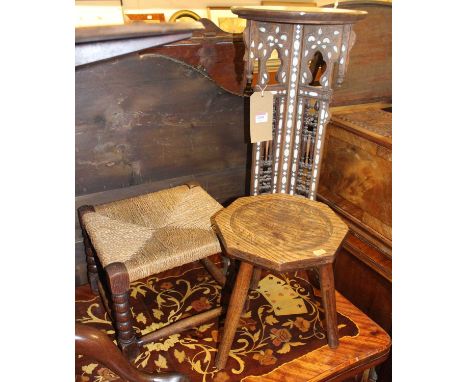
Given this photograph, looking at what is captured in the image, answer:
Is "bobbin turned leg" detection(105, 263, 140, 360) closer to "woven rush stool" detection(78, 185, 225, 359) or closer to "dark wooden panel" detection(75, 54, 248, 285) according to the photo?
"woven rush stool" detection(78, 185, 225, 359)

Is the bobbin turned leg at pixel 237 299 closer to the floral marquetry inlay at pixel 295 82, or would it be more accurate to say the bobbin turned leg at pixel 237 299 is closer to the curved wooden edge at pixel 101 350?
the curved wooden edge at pixel 101 350

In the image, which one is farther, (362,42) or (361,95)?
(361,95)

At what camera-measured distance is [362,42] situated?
1901 millimetres

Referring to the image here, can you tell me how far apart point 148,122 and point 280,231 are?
71 cm

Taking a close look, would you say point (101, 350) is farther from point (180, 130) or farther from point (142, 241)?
point (180, 130)

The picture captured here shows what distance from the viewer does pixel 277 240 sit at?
3.63 feet

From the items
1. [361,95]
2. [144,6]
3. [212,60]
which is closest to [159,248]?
[212,60]

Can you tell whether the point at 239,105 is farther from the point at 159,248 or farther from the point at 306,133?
the point at 159,248

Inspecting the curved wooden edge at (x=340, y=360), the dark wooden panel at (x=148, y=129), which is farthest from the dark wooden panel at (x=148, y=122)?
the curved wooden edge at (x=340, y=360)

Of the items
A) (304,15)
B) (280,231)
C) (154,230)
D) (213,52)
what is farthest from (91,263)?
(304,15)

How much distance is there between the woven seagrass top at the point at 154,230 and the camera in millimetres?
1154

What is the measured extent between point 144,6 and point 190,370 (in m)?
1.82

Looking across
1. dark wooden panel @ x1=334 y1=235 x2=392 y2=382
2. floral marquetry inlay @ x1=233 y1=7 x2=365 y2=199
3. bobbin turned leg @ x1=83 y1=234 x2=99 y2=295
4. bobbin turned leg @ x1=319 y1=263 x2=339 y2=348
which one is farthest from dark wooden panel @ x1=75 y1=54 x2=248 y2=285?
bobbin turned leg @ x1=319 y1=263 x2=339 y2=348

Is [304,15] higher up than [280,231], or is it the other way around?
[304,15]
